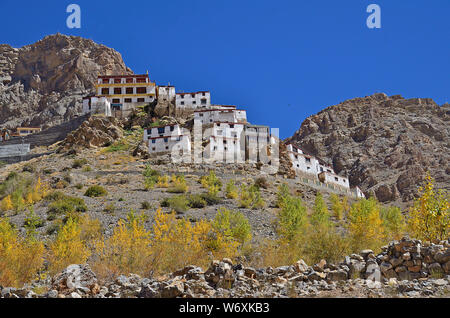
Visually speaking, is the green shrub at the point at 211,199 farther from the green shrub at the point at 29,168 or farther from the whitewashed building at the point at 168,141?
the green shrub at the point at 29,168

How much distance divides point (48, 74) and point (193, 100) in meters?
49.1

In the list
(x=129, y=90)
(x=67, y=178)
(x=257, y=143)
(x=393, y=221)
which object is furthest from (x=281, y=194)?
(x=129, y=90)

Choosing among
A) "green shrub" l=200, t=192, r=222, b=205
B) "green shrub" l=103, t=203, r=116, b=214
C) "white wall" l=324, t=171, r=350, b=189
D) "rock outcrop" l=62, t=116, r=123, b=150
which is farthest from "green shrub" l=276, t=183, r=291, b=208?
"rock outcrop" l=62, t=116, r=123, b=150

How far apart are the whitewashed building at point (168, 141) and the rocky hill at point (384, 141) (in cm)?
3456

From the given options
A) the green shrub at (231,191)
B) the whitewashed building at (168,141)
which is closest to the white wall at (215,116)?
the whitewashed building at (168,141)

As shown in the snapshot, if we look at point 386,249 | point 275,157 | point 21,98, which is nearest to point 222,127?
point 275,157

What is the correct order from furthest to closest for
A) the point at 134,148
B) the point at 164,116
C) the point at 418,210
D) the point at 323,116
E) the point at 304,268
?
the point at 323,116 → the point at 164,116 → the point at 134,148 → the point at 418,210 → the point at 304,268

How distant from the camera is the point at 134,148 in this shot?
56656 millimetres

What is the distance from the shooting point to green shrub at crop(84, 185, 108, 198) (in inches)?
1567

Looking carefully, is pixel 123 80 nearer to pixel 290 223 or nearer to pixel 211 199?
pixel 211 199

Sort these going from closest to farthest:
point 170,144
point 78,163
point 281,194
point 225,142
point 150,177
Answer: point 281,194 → point 150,177 → point 78,163 → point 170,144 → point 225,142

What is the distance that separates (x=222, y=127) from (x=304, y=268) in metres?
45.9

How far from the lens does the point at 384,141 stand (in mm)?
93000

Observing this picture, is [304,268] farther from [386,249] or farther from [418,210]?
[418,210]
